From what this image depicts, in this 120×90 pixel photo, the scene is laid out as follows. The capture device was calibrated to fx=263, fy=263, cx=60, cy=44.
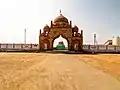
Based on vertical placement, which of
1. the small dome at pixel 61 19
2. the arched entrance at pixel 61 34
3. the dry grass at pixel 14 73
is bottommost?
the dry grass at pixel 14 73

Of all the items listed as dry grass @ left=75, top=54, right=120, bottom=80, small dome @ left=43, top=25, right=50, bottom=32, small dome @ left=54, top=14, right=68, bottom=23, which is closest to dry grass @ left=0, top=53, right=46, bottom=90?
dry grass @ left=75, top=54, right=120, bottom=80

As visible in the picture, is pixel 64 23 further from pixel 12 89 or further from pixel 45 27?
pixel 12 89

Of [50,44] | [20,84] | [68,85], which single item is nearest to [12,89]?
[20,84]

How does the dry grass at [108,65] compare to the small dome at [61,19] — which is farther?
the small dome at [61,19]

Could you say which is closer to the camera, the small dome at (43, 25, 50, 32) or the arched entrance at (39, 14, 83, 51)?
the arched entrance at (39, 14, 83, 51)

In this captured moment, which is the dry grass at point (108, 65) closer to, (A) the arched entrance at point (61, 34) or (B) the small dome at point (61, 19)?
(A) the arched entrance at point (61, 34)

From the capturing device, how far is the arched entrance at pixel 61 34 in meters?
51.7

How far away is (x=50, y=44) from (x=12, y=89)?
42479 millimetres

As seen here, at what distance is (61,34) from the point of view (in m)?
51.8

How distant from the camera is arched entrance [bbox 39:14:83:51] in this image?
5172 centimetres

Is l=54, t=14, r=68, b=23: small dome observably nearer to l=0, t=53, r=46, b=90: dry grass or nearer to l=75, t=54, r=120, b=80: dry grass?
l=75, t=54, r=120, b=80: dry grass

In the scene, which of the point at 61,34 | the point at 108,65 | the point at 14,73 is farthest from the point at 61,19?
the point at 14,73

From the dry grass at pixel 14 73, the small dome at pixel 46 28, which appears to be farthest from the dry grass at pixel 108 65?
the small dome at pixel 46 28

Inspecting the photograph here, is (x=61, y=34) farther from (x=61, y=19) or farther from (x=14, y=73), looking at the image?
(x=14, y=73)
